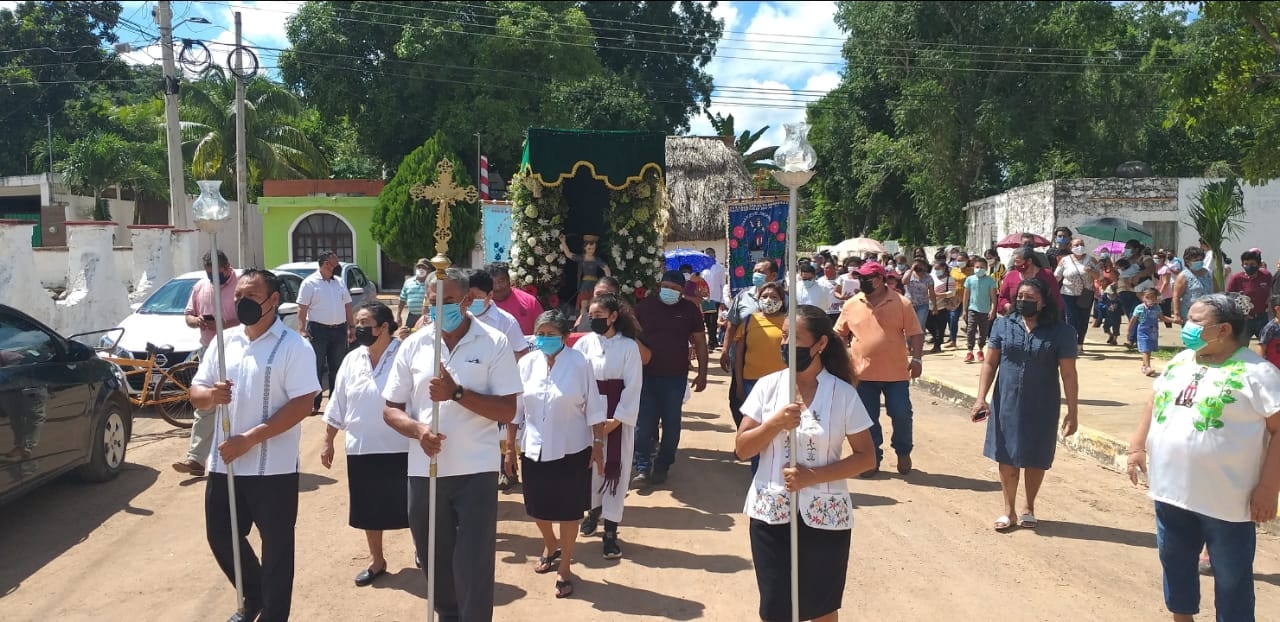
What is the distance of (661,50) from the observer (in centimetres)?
4328

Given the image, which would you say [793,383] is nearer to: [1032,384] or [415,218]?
[1032,384]

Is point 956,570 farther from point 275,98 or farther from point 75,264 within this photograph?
point 275,98

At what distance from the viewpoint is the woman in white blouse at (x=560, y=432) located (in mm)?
5340

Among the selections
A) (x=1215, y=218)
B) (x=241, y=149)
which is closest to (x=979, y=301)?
(x=1215, y=218)

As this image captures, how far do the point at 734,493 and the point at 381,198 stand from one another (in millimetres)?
23594

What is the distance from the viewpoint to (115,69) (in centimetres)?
4556

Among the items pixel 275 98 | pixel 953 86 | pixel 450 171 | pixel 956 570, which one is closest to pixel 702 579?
pixel 956 570

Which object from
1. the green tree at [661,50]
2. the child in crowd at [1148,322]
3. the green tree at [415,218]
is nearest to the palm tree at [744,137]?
the green tree at [661,50]

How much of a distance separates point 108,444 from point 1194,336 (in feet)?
25.9

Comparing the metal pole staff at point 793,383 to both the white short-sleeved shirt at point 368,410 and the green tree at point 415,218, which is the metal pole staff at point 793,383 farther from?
the green tree at point 415,218

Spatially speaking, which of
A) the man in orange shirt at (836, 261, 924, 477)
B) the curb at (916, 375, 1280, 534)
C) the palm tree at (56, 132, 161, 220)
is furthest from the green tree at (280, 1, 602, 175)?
the man in orange shirt at (836, 261, 924, 477)

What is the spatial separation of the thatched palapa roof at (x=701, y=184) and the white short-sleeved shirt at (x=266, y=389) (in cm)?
2068

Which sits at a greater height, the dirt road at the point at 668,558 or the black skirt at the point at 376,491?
the black skirt at the point at 376,491

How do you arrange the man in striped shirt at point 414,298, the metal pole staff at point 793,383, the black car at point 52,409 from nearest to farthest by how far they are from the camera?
the metal pole staff at point 793,383 → the black car at point 52,409 → the man in striped shirt at point 414,298
